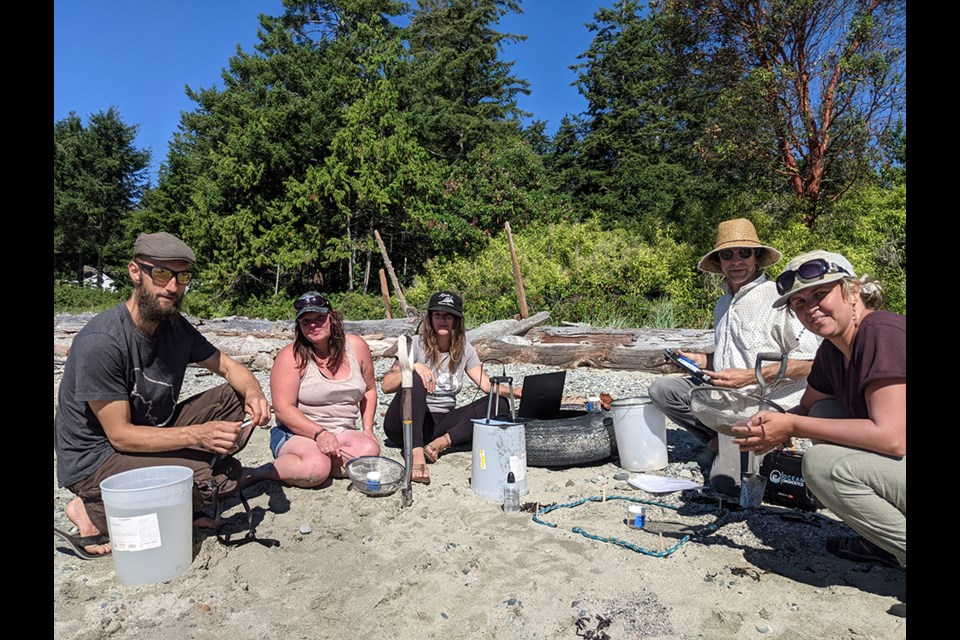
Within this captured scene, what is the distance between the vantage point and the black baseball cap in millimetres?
4469

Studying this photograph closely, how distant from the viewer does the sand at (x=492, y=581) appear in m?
2.45

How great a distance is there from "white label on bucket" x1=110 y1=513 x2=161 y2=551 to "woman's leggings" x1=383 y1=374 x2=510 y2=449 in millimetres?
1998

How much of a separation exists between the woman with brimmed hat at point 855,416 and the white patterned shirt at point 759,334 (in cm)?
95

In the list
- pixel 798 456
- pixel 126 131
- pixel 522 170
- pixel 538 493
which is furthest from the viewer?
pixel 126 131

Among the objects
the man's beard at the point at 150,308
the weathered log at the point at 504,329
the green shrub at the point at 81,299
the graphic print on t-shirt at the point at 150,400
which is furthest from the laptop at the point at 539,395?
the green shrub at the point at 81,299

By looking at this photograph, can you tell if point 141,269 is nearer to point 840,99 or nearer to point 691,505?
point 691,505

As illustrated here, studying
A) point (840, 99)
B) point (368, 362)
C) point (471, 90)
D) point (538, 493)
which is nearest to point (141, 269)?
point (368, 362)

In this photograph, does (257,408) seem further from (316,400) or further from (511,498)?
(511,498)

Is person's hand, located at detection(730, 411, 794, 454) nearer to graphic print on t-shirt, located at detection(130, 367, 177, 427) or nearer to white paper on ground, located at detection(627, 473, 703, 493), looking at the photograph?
white paper on ground, located at detection(627, 473, 703, 493)

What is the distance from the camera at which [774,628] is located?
2373 mm

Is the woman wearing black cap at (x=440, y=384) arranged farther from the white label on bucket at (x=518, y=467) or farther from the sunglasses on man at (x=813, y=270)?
the sunglasses on man at (x=813, y=270)

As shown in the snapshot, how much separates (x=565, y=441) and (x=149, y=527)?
2.61m

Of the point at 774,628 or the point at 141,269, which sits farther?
the point at 141,269
